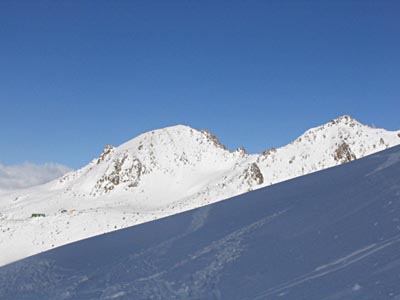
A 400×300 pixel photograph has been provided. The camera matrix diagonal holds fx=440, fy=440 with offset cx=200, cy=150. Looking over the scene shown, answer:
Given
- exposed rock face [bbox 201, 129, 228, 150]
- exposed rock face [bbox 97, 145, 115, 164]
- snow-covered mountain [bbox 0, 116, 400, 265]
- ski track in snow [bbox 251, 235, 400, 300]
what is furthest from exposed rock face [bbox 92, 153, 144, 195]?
ski track in snow [bbox 251, 235, 400, 300]

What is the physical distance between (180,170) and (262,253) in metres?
61.6

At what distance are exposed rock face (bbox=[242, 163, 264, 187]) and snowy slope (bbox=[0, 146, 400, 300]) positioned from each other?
157 feet

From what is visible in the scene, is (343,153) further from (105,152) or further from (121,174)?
(105,152)

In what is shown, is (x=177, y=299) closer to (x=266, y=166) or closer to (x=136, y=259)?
(x=136, y=259)

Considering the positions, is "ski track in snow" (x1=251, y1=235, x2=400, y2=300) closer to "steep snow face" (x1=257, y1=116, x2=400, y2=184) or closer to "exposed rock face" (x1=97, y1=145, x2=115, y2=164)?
"steep snow face" (x1=257, y1=116, x2=400, y2=184)

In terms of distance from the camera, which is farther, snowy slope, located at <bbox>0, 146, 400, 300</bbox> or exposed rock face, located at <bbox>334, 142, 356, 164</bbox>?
exposed rock face, located at <bbox>334, 142, 356, 164</bbox>

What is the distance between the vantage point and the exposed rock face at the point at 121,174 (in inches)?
2363

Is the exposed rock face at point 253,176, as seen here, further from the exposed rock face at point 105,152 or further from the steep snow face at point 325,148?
the exposed rock face at point 105,152

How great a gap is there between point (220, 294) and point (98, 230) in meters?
27.7

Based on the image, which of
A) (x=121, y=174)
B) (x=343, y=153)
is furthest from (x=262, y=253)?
(x=121, y=174)

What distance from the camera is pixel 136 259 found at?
4.12 m

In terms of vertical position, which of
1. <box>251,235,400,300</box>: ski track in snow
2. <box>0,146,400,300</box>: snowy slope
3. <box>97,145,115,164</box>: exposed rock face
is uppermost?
<box>97,145,115,164</box>: exposed rock face

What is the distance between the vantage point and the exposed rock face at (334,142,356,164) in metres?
56.1

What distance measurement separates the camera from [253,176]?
2141 inches
